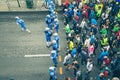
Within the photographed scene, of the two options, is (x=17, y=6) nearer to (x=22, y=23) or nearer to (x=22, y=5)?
(x=22, y=5)

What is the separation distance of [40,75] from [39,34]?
18.6ft

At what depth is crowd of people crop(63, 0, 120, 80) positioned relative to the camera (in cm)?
1688

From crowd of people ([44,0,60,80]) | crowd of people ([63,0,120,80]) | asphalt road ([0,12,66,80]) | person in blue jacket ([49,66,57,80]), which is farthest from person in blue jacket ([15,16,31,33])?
person in blue jacket ([49,66,57,80])

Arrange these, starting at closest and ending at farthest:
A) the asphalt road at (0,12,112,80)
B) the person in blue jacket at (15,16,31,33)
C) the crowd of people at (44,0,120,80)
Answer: the crowd of people at (44,0,120,80)
the asphalt road at (0,12,112,80)
the person in blue jacket at (15,16,31,33)

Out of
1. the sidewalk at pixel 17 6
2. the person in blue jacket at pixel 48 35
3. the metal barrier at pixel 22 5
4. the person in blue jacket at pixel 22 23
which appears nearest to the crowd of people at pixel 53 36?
the person in blue jacket at pixel 48 35

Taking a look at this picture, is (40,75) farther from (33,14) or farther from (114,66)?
(33,14)

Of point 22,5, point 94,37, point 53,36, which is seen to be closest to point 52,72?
point 94,37

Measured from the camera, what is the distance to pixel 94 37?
743 inches

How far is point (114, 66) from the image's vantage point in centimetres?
1711

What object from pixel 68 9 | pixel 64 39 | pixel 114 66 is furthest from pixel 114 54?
pixel 68 9

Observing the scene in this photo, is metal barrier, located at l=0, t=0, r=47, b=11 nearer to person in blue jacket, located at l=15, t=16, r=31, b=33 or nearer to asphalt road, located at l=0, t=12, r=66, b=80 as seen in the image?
asphalt road, located at l=0, t=12, r=66, b=80

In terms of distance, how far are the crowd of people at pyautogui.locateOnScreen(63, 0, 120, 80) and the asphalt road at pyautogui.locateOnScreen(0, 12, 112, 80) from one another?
3.56 ft

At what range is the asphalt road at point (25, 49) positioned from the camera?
18.3 metres

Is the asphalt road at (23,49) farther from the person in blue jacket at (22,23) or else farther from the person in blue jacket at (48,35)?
the person in blue jacket at (48,35)
